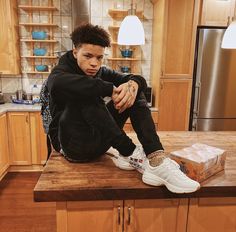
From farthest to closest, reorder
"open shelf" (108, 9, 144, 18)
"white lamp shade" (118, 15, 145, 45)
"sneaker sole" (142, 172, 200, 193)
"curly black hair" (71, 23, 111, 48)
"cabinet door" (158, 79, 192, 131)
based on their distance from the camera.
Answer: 1. "open shelf" (108, 9, 144, 18)
2. "cabinet door" (158, 79, 192, 131)
3. "white lamp shade" (118, 15, 145, 45)
4. "curly black hair" (71, 23, 111, 48)
5. "sneaker sole" (142, 172, 200, 193)

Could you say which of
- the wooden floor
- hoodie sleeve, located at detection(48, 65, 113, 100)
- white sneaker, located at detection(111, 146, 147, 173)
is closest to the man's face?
hoodie sleeve, located at detection(48, 65, 113, 100)

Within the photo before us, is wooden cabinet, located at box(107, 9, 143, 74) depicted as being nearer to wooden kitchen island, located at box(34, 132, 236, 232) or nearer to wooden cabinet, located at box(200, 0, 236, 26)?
wooden cabinet, located at box(200, 0, 236, 26)

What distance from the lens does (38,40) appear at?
10.3 feet

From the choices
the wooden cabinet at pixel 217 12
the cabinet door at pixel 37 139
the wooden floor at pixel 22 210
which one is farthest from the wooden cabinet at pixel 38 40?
the wooden cabinet at pixel 217 12

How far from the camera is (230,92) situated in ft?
10.1

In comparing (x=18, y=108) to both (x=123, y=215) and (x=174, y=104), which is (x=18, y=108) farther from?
(x=123, y=215)

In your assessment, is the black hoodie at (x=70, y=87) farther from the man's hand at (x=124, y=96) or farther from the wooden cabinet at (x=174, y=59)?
the wooden cabinet at (x=174, y=59)

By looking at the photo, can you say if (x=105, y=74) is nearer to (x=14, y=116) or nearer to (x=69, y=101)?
(x=69, y=101)

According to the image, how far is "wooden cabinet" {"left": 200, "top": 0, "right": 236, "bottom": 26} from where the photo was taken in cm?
288

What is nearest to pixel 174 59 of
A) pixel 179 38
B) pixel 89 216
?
pixel 179 38

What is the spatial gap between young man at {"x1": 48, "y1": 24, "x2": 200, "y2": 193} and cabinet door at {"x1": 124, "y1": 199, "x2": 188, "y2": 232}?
0.39 feet

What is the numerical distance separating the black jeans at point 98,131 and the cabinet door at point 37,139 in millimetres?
1798

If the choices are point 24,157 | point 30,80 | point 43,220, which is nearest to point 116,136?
point 43,220

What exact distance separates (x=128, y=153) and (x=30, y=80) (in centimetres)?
259
